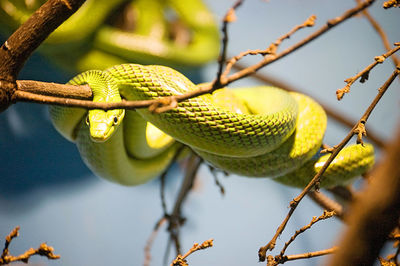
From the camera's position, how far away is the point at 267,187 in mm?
2518

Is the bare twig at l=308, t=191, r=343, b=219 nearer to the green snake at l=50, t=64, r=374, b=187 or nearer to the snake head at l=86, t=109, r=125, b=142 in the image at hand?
the green snake at l=50, t=64, r=374, b=187

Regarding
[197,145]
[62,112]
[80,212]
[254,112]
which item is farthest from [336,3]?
[80,212]

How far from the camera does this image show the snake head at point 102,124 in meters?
1.25

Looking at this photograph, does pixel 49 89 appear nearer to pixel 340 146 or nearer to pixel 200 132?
pixel 200 132

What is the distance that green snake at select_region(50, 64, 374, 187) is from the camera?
53.5 inches

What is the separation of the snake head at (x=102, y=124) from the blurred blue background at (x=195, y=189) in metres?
0.68

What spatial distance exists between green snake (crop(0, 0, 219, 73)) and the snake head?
1.25m

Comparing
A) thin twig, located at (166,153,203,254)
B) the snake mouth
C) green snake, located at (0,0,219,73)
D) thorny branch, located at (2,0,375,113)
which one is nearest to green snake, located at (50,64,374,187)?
the snake mouth

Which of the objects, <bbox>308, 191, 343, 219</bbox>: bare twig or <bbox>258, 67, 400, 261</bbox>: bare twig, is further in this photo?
<bbox>308, 191, 343, 219</bbox>: bare twig

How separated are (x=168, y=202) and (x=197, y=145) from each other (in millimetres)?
1621

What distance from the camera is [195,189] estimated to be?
2879 millimetres

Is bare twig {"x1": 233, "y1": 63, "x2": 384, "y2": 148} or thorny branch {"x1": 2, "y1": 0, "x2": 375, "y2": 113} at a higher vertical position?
bare twig {"x1": 233, "y1": 63, "x2": 384, "y2": 148}

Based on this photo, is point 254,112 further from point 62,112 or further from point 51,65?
point 51,65

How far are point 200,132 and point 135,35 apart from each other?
6.85 ft
